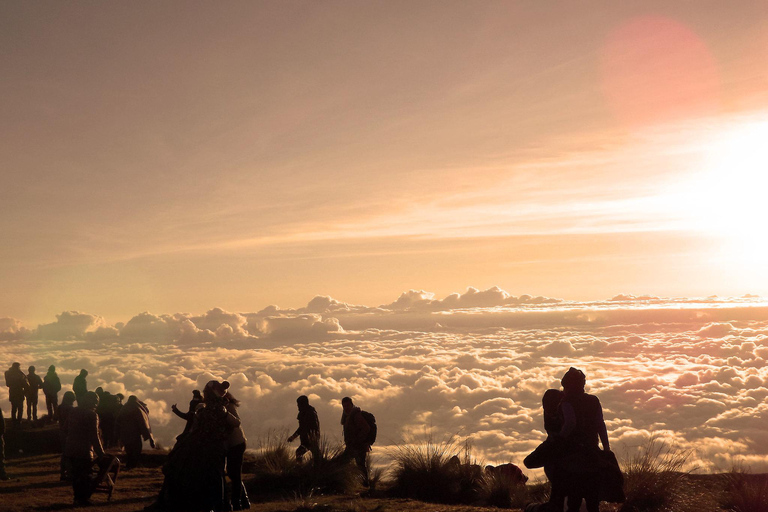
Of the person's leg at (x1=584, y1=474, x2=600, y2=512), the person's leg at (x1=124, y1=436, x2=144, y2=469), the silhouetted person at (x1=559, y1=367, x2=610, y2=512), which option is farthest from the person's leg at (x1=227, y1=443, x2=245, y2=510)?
the person's leg at (x1=124, y1=436, x2=144, y2=469)

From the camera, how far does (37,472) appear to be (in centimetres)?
1568

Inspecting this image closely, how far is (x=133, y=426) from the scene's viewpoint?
52.6ft

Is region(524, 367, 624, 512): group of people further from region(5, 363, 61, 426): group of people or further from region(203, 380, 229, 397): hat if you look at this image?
region(5, 363, 61, 426): group of people

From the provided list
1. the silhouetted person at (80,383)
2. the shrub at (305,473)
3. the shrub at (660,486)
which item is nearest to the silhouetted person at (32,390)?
the silhouetted person at (80,383)

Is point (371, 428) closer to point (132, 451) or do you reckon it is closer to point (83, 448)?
point (83, 448)

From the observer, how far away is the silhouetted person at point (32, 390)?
79.9ft

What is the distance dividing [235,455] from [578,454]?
4985 millimetres

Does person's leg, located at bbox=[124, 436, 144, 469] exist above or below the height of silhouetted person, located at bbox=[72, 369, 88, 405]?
below

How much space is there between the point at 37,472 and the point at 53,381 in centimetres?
976

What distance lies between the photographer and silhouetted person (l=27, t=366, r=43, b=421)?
24.3 meters

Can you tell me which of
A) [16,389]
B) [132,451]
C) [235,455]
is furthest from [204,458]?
[16,389]

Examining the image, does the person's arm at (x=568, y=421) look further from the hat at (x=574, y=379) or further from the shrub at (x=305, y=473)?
the shrub at (x=305, y=473)

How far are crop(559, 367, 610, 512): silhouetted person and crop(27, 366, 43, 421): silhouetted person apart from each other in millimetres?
23105

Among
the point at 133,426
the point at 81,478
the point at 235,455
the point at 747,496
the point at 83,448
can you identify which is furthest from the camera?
the point at 133,426
